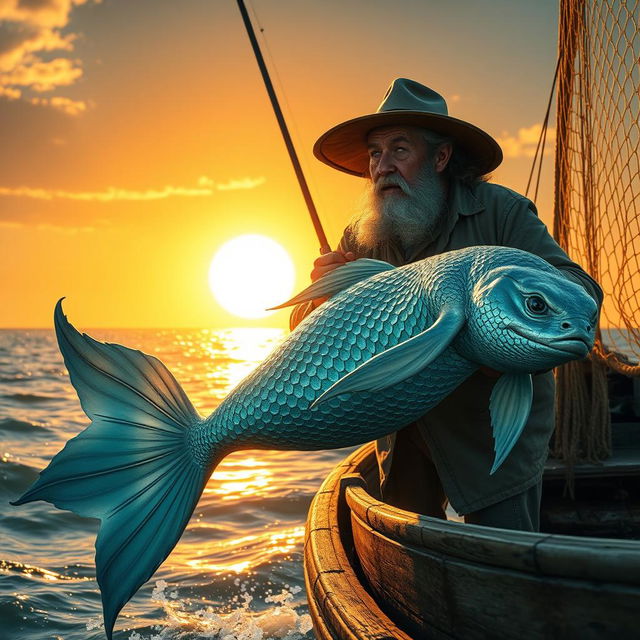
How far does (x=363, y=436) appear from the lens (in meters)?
1.66

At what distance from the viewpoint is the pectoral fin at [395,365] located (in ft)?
4.68

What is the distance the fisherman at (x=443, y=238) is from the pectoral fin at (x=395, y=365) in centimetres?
82

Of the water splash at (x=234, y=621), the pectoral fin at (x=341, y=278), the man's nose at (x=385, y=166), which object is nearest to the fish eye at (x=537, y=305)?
the pectoral fin at (x=341, y=278)

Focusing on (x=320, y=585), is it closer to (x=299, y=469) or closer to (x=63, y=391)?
(x=299, y=469)

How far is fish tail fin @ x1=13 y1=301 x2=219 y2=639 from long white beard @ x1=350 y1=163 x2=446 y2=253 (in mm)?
1108

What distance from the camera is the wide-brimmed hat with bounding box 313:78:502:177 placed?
97.8 inches

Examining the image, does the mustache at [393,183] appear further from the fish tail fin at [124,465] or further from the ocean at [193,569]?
the fish tail fin at [124,465]

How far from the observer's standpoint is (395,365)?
1438 mm

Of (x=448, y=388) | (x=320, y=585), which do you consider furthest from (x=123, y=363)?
(x=320, y=585)

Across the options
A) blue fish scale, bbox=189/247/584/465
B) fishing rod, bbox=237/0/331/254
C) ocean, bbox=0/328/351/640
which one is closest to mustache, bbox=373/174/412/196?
fishing rod, bbox=237/0/331/254

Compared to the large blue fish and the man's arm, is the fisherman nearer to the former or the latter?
the man's arm

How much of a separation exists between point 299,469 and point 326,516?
5.58 metres

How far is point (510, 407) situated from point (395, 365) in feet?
1.06

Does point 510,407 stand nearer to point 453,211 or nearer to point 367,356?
point 367,356
